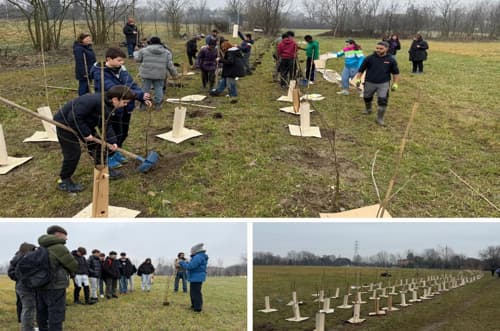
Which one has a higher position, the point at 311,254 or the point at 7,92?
the point at 7,92

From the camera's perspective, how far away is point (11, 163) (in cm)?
518

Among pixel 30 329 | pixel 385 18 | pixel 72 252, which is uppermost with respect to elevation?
pixel 385 18

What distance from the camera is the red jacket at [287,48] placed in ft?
29.9

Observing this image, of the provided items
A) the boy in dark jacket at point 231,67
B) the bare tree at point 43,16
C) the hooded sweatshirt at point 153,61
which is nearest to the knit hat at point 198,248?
the hooded sweatshirt at point 153,61

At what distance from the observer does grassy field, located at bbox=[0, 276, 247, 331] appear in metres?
3.61

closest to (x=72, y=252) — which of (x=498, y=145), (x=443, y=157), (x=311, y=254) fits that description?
(x=311, y=254)

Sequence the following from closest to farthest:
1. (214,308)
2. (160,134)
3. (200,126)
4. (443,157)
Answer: (214,308) → (443,157) → (160,134) → (200,126)

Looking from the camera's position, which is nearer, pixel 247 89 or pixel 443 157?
pixel 443 157

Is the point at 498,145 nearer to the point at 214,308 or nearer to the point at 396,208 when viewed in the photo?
the point at 396,208

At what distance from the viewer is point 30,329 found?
3.39 m

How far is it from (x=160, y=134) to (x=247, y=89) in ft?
14.1

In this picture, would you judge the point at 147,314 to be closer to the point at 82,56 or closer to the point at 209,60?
the point at 82,56

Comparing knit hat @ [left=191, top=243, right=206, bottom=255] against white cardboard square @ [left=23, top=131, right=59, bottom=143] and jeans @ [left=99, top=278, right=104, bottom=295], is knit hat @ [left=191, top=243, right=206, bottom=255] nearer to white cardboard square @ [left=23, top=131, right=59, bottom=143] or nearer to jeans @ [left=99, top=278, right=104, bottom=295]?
jeans @ [left=99, top=278, right=104, bottom=295]

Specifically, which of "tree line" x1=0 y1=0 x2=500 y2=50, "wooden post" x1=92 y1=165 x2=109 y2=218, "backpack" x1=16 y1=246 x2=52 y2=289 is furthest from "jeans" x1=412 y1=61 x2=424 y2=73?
"backpack" x1=16 y1=246 x2=52 y2=289
